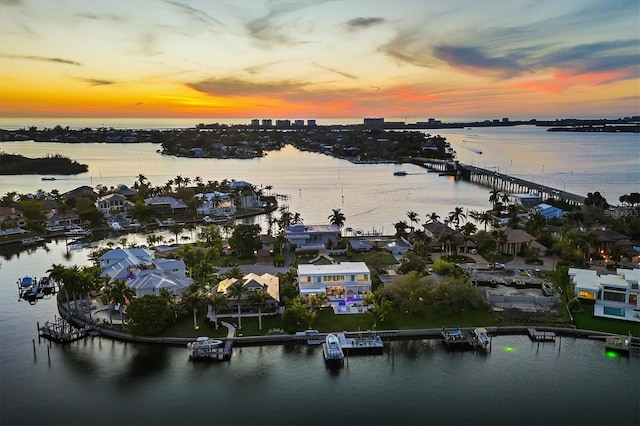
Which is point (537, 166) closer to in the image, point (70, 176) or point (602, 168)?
point (602, 168)

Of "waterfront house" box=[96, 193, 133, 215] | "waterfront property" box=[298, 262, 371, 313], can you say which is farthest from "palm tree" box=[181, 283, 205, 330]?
"waterfront house" box=[96, 193, 133, 215]

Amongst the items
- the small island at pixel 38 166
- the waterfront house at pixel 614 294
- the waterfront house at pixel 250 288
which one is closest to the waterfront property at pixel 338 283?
the waterfront house at pixel 250 288

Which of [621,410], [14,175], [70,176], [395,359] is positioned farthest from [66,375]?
[14,175]

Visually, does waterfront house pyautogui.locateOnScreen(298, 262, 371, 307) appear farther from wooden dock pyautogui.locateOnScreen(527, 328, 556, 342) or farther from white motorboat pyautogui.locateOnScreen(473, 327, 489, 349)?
wooden dock pyautogui.locateOnScreen(527, 328, 556, 342)

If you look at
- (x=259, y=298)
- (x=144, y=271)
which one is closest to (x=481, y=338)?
(x=259, y=298)

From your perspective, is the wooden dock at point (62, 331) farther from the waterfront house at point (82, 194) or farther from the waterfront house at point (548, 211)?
the waterfront house at point (548, 211)

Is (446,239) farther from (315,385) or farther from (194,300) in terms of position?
(194,300)
